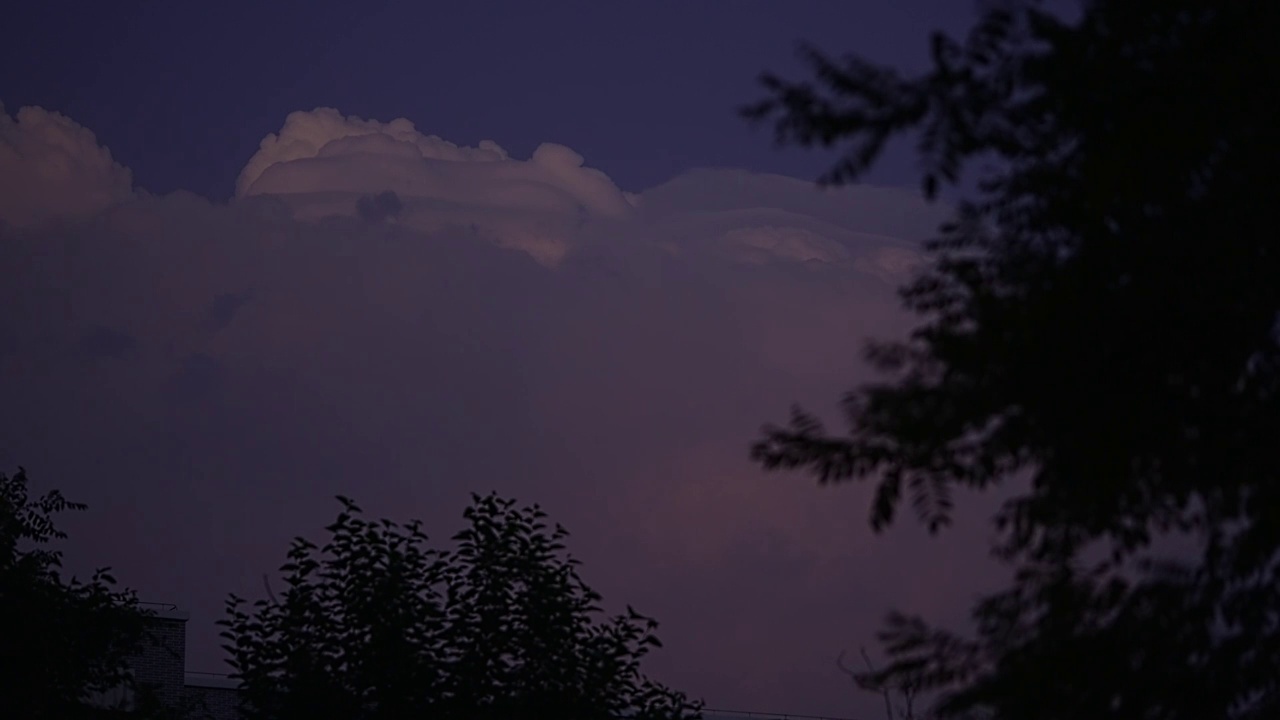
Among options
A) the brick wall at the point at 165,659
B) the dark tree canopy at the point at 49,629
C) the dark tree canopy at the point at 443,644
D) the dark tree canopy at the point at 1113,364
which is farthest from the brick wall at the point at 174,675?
the dark tree canopy at the point at 1113,364

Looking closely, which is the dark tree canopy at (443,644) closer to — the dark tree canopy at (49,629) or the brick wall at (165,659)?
the dark tree canopy at (49,629)

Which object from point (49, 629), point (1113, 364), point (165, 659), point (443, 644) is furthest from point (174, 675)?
point (1113, 364)

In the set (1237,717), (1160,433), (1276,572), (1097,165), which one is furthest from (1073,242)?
(1237,717)

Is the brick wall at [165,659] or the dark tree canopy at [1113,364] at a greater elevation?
the brick wall at [165,659]

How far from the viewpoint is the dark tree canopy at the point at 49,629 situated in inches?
889

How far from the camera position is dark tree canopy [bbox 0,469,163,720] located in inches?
889

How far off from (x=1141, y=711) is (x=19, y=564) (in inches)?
857

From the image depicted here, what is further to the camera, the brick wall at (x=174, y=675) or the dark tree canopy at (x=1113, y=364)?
the brick wall at (x=174, y=675)

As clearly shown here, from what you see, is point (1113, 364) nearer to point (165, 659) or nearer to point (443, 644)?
point (443, 644)

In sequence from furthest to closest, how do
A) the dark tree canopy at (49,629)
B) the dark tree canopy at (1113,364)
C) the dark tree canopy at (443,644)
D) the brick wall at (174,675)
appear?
the brick wall at (174,675), the dark tree canopy at (49,629), the dark tree canopy at (443,644), the dark tree canopy at (1113,364)

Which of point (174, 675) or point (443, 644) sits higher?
point (174, 675)

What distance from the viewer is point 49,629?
23.3 meters

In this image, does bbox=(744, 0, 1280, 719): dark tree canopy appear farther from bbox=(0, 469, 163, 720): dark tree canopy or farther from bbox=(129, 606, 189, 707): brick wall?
bbox=(129, 606, 189, 707): brick wall

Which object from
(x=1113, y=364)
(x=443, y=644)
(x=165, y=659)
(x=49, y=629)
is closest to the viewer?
(x=1113, y=364)
